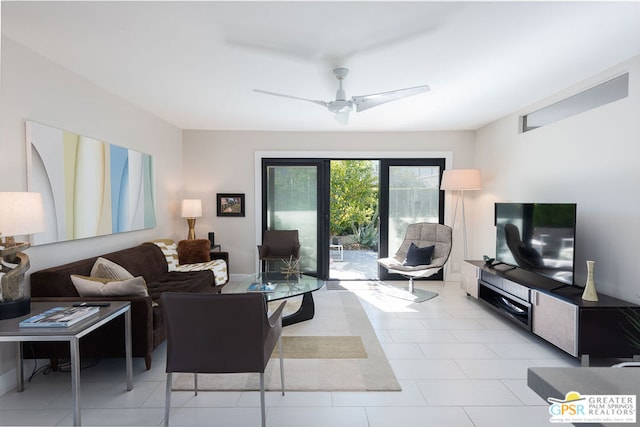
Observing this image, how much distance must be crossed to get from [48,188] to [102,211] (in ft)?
2.22

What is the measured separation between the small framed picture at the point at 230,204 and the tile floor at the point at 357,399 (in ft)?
8.82

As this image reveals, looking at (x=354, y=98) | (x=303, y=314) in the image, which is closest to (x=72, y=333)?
(x=303, y=314)

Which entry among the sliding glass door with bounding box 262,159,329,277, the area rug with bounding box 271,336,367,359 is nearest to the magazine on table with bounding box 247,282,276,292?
the area rug with bounding box 271,336,367,359

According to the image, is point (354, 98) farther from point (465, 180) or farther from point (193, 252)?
point (193, 252)

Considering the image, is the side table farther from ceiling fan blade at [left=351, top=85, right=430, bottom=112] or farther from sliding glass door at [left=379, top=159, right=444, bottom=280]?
sliding glass door at [left=379, top=159, right=444, bottom=280]

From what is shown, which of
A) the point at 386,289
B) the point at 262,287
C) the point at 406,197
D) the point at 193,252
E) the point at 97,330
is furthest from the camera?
the point at 406,197

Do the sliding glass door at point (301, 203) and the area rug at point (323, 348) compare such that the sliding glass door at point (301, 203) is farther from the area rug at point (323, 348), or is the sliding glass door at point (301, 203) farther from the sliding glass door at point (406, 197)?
the area rug at point (323, 348)

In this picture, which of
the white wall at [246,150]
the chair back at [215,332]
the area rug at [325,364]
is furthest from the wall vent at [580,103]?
the chair back at [215,332]

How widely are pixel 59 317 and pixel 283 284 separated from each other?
6.59ft

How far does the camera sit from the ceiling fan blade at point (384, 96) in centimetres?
276

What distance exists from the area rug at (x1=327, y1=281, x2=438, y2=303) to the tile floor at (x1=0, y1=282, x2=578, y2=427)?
1.53 meters

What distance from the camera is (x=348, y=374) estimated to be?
8.38ft

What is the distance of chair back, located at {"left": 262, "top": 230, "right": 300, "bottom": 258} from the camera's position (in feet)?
17.1

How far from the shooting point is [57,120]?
2.83 metres
